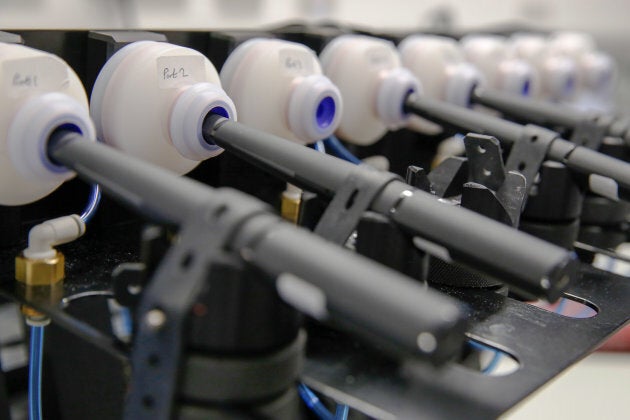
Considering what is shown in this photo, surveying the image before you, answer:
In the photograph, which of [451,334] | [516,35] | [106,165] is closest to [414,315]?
[451,334]

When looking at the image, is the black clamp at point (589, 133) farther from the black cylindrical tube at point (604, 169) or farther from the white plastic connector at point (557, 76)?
the white plastic connector at point (557, 76)

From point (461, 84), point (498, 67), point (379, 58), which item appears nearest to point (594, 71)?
point (498, 67)

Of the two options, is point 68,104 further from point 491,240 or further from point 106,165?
point 491,240

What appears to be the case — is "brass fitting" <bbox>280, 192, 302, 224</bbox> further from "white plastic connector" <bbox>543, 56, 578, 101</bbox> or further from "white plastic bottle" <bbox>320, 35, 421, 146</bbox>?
"white plastic connector" <bbox>543, 56, 578, 101</bbox>

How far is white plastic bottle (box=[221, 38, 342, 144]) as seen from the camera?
A: 451mm

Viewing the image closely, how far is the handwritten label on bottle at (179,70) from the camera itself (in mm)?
393

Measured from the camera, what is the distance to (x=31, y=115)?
33cm

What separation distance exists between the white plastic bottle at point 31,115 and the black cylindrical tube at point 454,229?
0.10 metres

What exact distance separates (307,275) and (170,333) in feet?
0.19

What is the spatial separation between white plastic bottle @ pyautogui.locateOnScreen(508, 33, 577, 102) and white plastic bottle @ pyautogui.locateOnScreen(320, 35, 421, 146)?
0.29 meters

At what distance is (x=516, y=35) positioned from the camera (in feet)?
2.98

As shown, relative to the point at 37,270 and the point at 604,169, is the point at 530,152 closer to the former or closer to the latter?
the point at 604,169

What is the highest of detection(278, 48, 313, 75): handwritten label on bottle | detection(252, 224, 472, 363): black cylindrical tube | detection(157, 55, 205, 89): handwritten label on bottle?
detection(278, 48, 313, 75): handwritten label on bottle

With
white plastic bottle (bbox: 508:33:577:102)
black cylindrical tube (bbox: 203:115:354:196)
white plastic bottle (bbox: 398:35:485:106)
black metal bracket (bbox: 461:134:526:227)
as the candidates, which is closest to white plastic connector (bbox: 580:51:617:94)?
white plastic bottle (bbox: 508:33:577:102)
